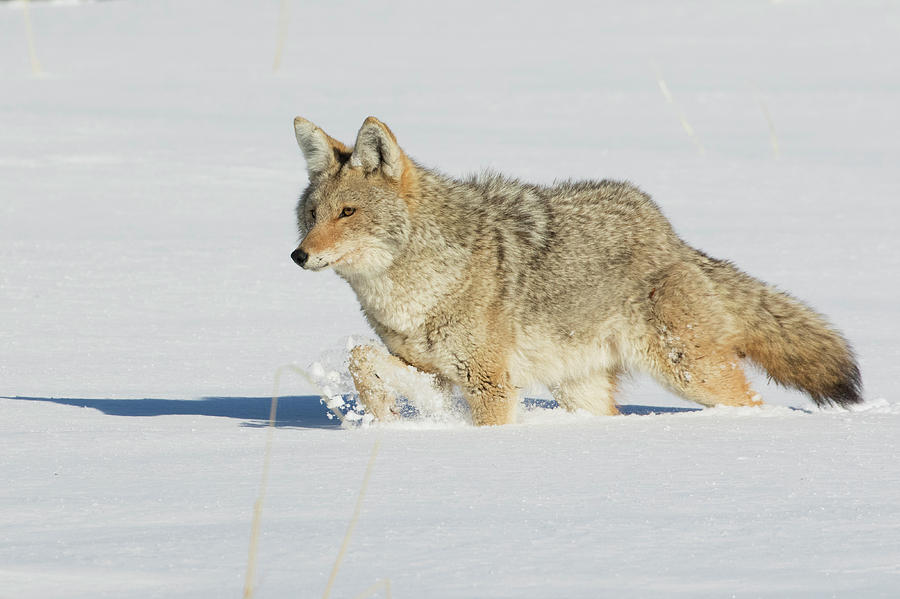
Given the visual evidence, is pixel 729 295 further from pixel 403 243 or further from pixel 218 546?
pixel 218 546

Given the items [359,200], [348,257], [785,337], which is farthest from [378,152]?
[785,337]

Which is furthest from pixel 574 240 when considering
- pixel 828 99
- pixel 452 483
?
pixel 828 99

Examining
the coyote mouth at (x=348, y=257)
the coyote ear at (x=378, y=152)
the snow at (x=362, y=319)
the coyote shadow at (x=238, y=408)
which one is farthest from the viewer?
the coyote shadow at (x=238, y=408)

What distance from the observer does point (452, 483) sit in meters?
4.86

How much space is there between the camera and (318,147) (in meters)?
7.00

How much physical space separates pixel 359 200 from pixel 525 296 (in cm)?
102

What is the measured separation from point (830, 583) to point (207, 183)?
11.5 meters

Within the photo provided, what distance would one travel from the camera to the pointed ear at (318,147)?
696 centimetres

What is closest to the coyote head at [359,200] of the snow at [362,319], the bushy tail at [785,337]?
the snow at [362,319]

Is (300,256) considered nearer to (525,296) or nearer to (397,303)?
(397,303)

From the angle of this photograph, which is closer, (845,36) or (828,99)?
(828,99)

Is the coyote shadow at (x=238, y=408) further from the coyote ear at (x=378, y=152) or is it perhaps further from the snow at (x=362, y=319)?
the coyote ear at (x=378, y=152)

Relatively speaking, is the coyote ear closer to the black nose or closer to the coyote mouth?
the coyote mouth

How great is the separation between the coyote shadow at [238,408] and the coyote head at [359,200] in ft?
2.81
